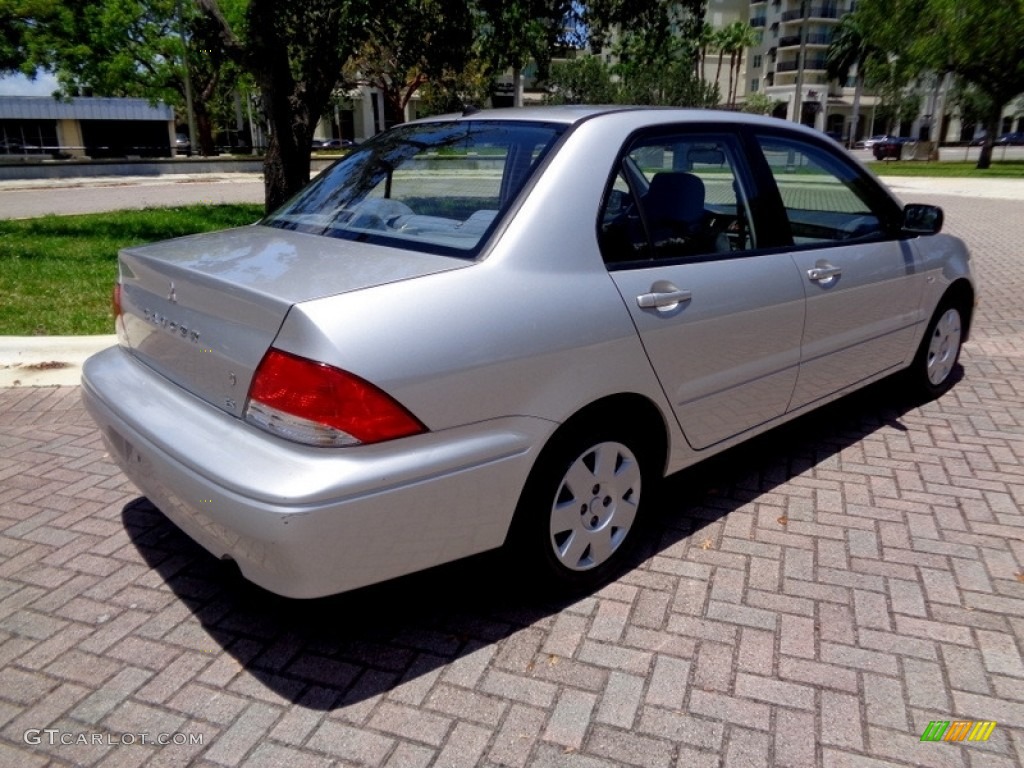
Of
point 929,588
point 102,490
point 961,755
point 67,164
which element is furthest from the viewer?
point 67,164

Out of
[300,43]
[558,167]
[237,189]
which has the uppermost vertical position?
[300,43]

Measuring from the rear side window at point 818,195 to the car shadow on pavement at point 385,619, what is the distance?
4.55ft

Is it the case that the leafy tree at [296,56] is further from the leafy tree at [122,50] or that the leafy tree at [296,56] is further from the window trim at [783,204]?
the leafy tree at [122,50]

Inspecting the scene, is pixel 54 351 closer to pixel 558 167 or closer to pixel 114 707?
pixel 114 707

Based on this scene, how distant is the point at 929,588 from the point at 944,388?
272 centimetres

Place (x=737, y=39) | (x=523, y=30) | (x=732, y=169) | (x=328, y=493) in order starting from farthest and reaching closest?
(x=737, y=39)
(x=523, y=30)
(x=732, y=169)
(x=328, y=493)

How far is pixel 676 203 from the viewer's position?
3266mm

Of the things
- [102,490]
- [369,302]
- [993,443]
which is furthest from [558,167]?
[993,443]

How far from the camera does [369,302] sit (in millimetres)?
2279

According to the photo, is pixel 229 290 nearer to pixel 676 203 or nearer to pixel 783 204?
pixel 676 203

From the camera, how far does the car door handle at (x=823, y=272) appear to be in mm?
3629

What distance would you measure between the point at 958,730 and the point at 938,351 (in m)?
3.22

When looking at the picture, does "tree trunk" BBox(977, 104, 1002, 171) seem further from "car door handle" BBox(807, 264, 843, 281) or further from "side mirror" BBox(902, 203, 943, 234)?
"car door handle" BBox(807, 264, 843, 281)

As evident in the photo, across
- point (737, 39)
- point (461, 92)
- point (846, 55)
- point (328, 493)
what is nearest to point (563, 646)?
point (328, 493)
